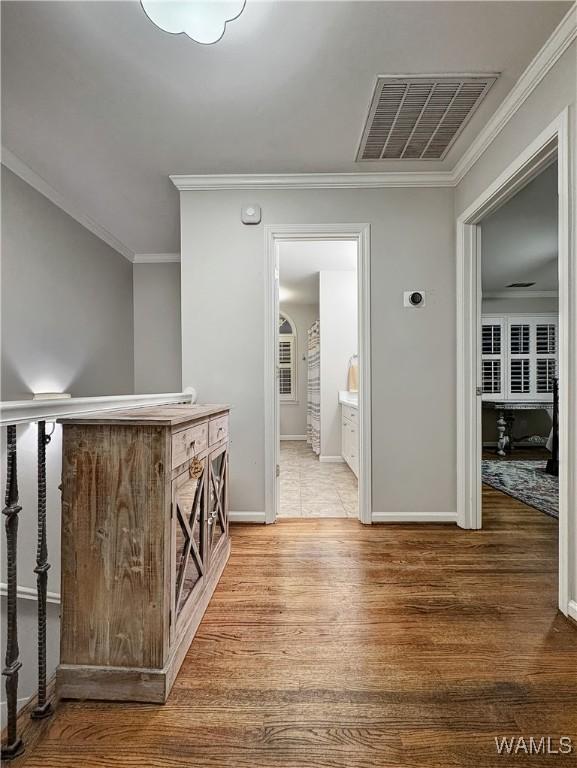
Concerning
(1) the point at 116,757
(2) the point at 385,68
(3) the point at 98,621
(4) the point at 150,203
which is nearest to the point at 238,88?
(2) the point at 385,68

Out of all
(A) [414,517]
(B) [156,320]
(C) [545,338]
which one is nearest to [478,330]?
(A) [414,517]

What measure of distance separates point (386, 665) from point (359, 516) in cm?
152

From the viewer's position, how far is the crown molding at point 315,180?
2.81m

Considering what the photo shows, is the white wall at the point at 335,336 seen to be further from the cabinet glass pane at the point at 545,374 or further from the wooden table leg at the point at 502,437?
the cabinet glass pane at the point at 545,374

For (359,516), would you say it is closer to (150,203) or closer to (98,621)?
(98,621)

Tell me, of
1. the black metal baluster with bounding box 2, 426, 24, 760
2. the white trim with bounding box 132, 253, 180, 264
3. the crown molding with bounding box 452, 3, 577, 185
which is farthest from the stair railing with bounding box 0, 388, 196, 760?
the white trim with bounding box 132, 253, 180, 264

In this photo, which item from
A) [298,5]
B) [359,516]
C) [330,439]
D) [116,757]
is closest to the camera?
[116,757]

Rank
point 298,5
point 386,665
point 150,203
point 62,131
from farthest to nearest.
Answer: point 150,203 < point 62,131 < point 298,5 < point 386,665

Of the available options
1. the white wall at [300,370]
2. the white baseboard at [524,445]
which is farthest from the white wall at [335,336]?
the white baseboard at [524,445]

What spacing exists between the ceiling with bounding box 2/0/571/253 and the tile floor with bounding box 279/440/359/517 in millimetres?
2574

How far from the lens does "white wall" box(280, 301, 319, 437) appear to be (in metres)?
7.51

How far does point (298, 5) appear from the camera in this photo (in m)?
1.54

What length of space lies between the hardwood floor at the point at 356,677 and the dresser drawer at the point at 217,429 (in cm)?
73

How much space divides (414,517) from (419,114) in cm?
258
